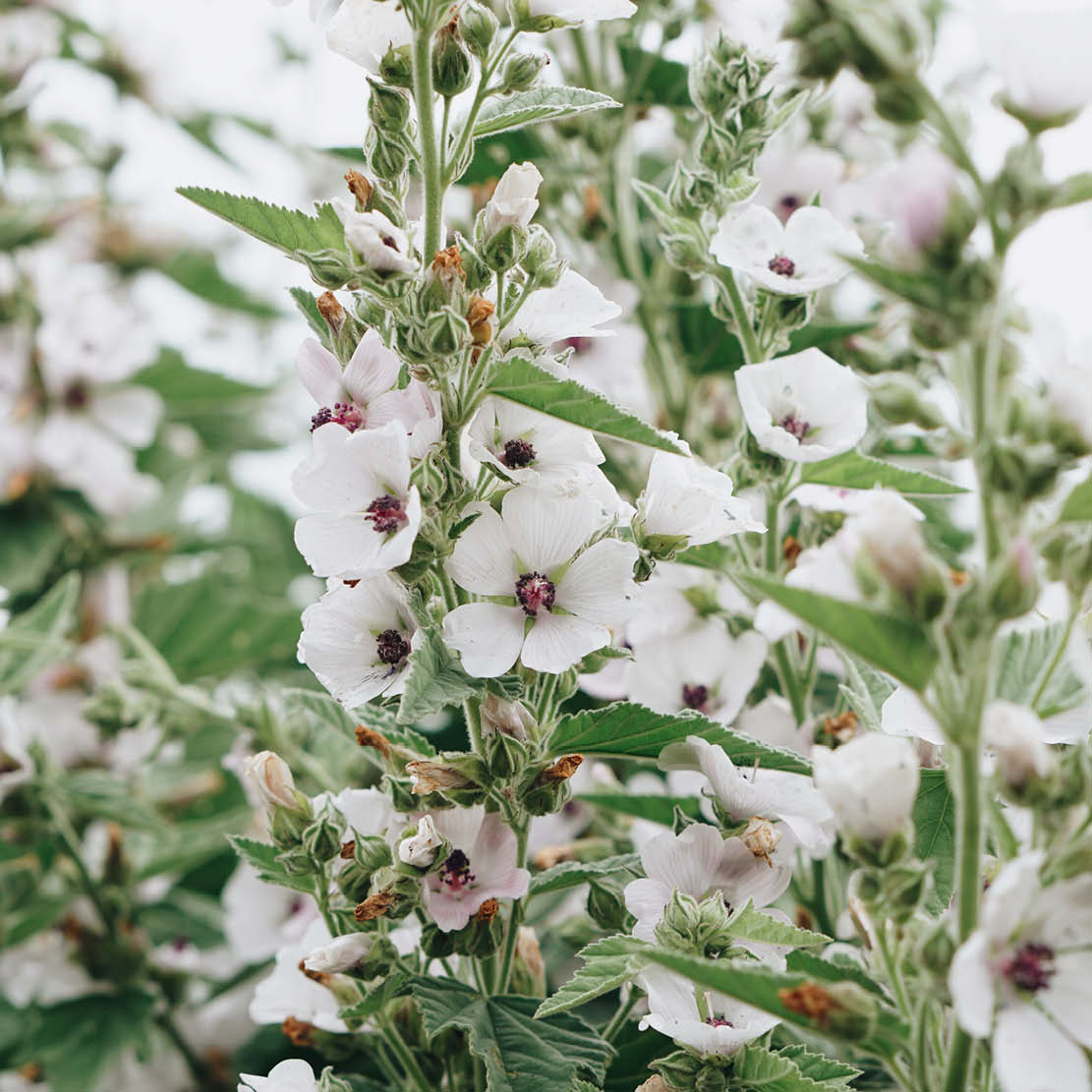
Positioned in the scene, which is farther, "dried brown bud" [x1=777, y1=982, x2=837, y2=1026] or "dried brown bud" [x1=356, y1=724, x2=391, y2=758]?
"dried brown bud" [x1=356, y1=724, x2=391, y2=758]

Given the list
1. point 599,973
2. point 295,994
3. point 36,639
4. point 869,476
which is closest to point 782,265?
point 869,476

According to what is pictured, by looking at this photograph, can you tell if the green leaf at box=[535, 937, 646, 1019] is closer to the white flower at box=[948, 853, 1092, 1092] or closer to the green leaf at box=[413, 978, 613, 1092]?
the green leaf at box=[413, 978, 613, 1092]

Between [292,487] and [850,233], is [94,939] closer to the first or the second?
[292,487]

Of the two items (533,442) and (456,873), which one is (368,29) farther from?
(456,873)

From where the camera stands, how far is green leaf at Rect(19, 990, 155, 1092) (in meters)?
1.20

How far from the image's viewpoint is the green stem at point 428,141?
68 cm

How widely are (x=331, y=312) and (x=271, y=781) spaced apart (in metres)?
0.28

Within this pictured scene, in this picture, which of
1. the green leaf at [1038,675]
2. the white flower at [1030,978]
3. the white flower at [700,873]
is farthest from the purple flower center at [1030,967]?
the white flower at [700,873]

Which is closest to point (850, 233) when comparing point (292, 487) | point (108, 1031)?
point (292, 487)

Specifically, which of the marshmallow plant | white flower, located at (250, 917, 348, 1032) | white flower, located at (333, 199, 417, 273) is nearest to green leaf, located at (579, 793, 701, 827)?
the marshmallow plant

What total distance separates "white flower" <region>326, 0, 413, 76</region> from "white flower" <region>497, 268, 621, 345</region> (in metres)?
0.16

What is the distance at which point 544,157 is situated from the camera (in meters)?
1.33

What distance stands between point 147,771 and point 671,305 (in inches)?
34.0

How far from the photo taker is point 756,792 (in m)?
0.74
